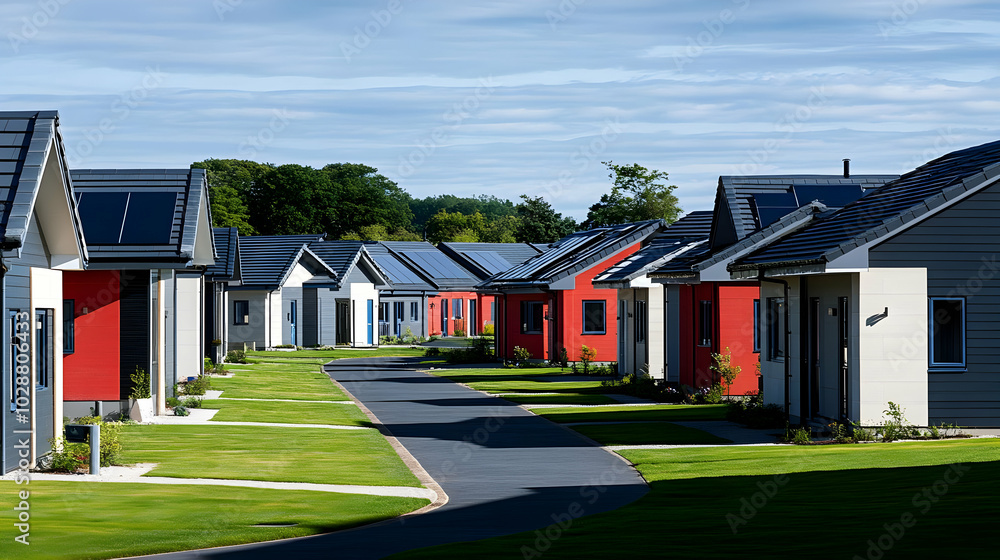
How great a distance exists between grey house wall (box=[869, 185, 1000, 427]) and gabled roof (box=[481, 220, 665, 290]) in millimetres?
22744

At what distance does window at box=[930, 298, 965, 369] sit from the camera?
19.9m

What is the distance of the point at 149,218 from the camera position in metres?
24.8

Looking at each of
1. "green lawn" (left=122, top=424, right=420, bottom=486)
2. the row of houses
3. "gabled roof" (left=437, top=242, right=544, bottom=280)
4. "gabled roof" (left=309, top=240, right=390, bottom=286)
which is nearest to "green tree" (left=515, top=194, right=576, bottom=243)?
"gabled roof" (left=437, top=242, right=544, bottom=280)

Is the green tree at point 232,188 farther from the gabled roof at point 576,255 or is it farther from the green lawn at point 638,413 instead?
the green lawn at point 638,413

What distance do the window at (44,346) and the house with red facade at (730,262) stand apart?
14789mm

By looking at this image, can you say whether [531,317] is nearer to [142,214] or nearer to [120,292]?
[142,214]

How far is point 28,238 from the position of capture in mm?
16656

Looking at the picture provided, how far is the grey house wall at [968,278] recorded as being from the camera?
19.8 metres

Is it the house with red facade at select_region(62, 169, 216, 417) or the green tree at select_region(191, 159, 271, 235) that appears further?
the green tree at select_region(191, 159, 271, 235)

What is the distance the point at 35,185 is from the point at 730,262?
Answer: 639 inches

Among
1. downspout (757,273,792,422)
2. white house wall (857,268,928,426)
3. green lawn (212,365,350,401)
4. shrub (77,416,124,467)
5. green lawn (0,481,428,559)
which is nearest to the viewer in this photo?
green lawn (0,481,428,559)

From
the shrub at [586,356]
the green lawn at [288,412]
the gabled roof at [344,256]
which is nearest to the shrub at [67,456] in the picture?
the green lawn at [288,412]

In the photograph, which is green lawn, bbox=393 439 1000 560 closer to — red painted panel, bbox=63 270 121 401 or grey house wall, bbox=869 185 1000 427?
grey house wall, bbox=869 185 1000 427

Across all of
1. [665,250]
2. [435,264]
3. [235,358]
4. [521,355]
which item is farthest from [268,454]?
[435,264]
